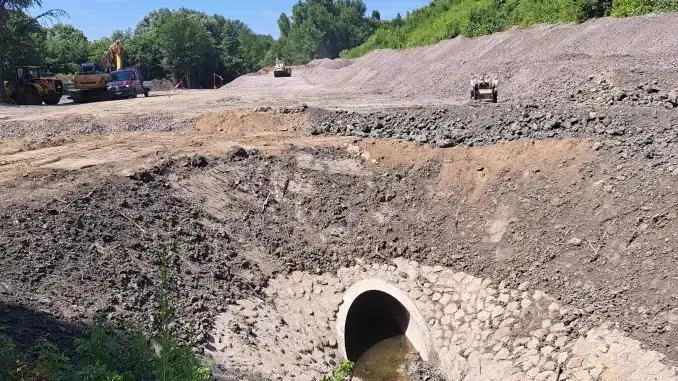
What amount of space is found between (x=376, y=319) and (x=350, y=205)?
233cm

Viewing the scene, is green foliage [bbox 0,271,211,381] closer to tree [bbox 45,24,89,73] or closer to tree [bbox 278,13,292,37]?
tree [bbox 45,24,89,73]

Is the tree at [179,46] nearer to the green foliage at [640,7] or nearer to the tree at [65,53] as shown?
the tree at [65,53]

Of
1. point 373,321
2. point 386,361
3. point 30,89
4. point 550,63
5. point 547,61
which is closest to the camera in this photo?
point 386,361

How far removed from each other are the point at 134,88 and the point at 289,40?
6383 cm

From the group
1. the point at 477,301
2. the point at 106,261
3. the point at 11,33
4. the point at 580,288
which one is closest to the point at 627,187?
the point at 580,288

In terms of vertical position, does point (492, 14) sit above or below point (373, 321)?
above

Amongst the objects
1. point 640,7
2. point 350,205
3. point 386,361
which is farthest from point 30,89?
point 640,7

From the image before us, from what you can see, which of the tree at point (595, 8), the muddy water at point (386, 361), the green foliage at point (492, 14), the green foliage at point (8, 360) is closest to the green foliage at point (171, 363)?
the green foliage at point (8, 360)

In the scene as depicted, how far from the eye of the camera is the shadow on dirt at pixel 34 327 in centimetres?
654

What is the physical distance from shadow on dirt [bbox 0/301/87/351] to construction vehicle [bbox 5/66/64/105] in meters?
25.4

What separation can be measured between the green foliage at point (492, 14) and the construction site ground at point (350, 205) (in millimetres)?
8441

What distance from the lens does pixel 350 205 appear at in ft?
42.4

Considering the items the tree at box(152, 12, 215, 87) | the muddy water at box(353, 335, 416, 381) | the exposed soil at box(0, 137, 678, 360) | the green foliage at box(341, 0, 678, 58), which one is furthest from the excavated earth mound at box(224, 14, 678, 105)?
the tree at box(152, 12, 215, 87)

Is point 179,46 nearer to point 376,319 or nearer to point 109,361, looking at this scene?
point 376,319
